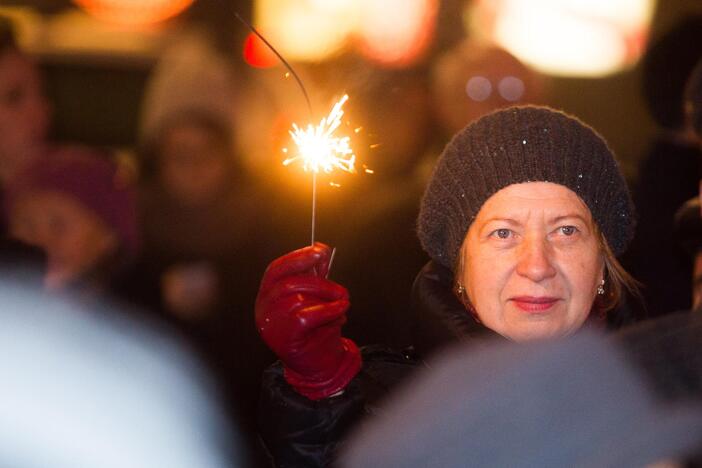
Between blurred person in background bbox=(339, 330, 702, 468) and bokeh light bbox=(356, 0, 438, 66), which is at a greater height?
blurred person in background bbox=(339, 330, 702, 468)

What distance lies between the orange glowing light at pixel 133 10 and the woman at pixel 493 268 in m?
7.16

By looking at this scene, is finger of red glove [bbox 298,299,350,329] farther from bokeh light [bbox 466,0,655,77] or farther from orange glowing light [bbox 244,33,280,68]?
bokeh light [bbox 466,0,655,77]

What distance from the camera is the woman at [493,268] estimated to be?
2.31 metres

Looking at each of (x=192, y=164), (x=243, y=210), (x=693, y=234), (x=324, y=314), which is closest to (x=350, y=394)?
(x=324, y=314)

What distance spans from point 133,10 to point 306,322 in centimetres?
776

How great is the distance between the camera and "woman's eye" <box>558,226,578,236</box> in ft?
7.74

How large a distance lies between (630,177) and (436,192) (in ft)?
4.22

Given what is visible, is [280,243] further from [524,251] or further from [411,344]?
[524,251]

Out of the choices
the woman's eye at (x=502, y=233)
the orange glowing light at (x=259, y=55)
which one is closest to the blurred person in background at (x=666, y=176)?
the woman's eye at (x=502, y=233)

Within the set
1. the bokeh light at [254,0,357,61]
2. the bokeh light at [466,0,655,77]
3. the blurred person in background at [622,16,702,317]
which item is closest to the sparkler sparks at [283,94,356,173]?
the blurred person in background at [622,16,702,317]

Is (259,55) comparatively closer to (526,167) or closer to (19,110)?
(19,110)

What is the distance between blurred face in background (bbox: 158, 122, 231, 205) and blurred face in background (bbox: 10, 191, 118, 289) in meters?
0.71

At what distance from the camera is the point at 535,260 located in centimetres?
230

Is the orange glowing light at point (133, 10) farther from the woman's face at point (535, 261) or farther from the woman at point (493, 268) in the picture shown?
the woman's face at point (535, 261)
